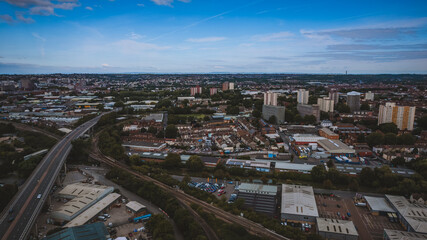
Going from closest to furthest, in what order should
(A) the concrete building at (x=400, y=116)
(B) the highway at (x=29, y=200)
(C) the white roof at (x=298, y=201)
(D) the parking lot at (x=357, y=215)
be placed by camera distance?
(B) the highway at (x=29, y=200) → (D) the parking lot at (x=357, y=215) → (C) the white roof at (x=298, y=201) → (A) the concrete building at (x=400, y=116)

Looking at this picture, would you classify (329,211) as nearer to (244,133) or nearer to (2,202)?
(244,133)

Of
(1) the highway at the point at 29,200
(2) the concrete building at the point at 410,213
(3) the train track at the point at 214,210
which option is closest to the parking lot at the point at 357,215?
(2) the concrete building at the point at 410,213

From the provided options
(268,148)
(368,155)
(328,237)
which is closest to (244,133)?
(268,148)

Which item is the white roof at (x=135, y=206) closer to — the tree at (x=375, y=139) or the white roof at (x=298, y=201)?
the white roof at (x=298, y=201)

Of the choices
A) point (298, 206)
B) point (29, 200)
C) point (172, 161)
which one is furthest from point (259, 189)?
point (29, 200)

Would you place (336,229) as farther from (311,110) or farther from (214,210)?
(311,110)
